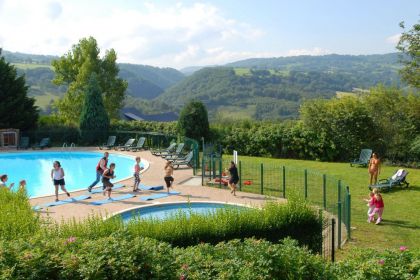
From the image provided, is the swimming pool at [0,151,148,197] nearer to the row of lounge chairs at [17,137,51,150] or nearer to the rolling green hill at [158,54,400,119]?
the row of lounge chairs at [17,137,51,150]

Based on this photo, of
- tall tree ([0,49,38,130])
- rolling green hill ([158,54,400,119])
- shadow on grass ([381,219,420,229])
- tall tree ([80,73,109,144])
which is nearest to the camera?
shadow on grass ([381,219,420,229])

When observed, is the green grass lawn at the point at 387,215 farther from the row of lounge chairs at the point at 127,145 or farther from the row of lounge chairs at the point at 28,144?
the row of lounge chairs at the point at 28,144

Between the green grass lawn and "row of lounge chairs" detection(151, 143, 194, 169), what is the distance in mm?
6812

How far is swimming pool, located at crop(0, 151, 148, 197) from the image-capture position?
22.6 meters

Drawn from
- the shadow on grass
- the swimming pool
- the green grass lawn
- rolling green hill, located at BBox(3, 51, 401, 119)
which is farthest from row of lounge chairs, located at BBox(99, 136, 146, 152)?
rolling green hill, located at BBox(3, 51, 401, 119)

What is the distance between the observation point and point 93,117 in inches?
1277

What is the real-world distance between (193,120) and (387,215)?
1606 cm

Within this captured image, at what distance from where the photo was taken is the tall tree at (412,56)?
84.5ft

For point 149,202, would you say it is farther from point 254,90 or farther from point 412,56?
point 254,90

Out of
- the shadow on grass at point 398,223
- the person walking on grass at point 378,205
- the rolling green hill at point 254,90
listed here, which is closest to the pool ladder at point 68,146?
the person walking on grass at point 378,205

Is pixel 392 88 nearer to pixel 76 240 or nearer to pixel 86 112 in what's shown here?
pixel 86 112

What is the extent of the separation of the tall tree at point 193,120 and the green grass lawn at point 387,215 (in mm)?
9219

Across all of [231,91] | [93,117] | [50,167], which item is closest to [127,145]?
[93,117]

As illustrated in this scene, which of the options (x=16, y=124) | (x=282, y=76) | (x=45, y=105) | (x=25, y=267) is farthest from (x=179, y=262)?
(x=282, y=76)
